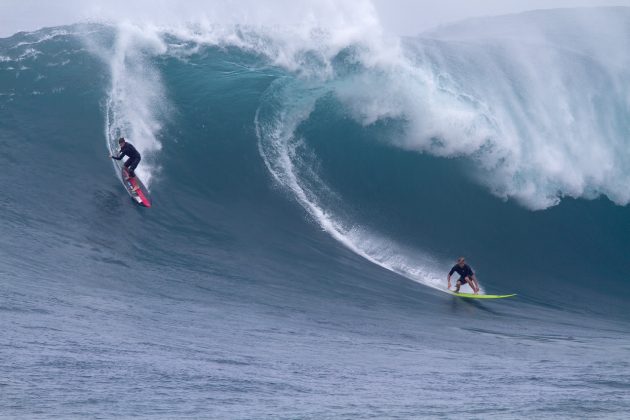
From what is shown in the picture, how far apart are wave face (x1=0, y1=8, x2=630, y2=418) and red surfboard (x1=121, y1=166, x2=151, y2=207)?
1.10 ft

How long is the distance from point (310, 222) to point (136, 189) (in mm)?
3528

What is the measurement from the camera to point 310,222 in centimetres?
1633

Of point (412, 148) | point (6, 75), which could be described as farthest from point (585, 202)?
point (6, 75)

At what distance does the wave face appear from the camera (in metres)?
7.89

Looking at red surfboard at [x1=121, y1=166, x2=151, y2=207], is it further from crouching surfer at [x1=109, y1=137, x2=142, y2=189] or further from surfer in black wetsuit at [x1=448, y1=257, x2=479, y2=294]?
surfer in black wetsuit at [x1=448, y1=257, x2=479, y2=294]

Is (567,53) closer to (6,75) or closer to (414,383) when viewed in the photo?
(6,75)

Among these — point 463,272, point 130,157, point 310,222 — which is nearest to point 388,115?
point 310,222

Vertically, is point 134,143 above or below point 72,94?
below

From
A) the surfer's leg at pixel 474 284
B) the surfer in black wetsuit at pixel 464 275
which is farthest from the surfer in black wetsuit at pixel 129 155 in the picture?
the surfer's leg at pixel 474 284

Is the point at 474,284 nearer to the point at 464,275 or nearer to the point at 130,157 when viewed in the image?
the point at 464,275

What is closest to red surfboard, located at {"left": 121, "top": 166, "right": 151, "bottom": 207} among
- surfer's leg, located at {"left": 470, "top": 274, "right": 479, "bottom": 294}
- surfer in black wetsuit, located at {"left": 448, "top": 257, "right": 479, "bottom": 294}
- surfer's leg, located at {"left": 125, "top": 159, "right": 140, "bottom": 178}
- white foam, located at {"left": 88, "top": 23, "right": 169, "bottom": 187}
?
surfer's leg, located at {"left": 125, "top": 159, "right": 140, "bottom": 178}

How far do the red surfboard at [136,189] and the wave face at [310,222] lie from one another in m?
0.34

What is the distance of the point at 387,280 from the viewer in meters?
14.7

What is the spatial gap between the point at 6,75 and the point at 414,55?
1057cm
